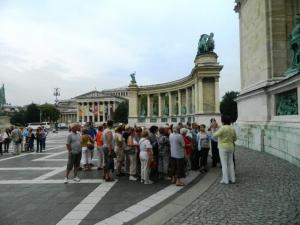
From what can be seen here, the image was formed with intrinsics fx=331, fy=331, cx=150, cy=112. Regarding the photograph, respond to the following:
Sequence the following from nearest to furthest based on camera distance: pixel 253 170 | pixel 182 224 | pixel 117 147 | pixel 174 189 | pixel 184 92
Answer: pixel 182 224
pixel 174 189
pixel 253 170
pixel 117 147
pixel 184 92

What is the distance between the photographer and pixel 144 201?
23.6ft

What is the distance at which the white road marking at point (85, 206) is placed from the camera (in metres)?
5.94

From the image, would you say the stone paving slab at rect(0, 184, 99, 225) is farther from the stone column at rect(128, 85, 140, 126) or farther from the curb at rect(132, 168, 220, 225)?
the stone column at rect(128, 85, 140, 126)

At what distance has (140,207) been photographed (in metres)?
6.68

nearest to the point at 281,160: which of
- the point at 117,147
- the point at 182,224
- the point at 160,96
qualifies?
the point at 117,147

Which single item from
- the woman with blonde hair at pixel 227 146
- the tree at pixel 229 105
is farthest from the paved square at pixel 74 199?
the tree at pixel 229 105

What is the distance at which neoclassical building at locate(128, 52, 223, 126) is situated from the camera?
42188mm

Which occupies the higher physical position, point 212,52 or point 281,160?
point 212,52

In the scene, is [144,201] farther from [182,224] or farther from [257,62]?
[257,62]

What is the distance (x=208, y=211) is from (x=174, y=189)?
2.43 meters

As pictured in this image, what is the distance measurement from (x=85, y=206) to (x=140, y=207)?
1183 mm

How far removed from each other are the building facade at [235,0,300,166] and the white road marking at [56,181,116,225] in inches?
226

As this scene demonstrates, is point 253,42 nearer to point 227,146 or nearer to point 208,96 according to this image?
point 227,146

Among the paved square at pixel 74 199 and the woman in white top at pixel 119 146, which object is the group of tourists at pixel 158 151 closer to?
the woman in white top at pixel 119 146
